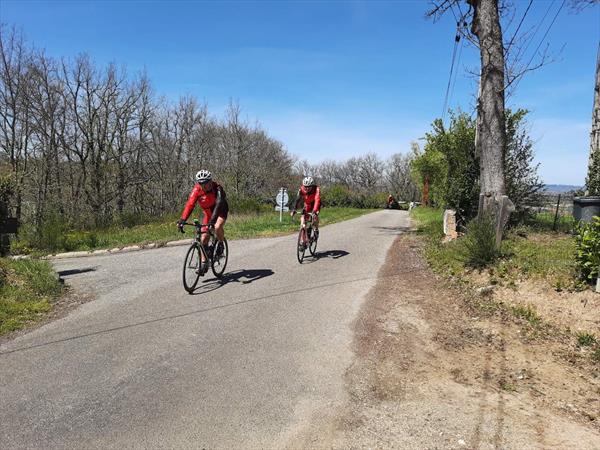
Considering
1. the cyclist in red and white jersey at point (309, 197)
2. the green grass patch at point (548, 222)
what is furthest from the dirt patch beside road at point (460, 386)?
the green grass patch at point (548, 222)

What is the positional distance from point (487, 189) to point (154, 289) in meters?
8.16

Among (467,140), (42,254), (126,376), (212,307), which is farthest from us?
(467,140)

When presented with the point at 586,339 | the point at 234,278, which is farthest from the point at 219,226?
the point at 586,339

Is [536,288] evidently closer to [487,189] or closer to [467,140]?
[487,189]

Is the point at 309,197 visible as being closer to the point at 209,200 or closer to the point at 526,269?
the point at 209,200

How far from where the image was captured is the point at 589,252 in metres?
5.85

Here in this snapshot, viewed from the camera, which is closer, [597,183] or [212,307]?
[212,307]

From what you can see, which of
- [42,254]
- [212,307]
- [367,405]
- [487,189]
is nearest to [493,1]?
[487,189]

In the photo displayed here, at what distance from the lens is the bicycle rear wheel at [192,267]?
698 cm

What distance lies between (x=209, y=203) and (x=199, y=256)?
3.40 feet

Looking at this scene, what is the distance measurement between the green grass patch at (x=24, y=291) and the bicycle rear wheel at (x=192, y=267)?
203 cm

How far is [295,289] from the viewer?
7.38m

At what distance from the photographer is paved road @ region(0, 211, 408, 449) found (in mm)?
3141

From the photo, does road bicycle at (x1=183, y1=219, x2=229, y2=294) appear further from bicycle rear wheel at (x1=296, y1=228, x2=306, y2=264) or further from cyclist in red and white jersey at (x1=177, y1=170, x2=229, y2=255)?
bicycle rear wheel at (x1=296, y1=228, x2=306, y2=264)
